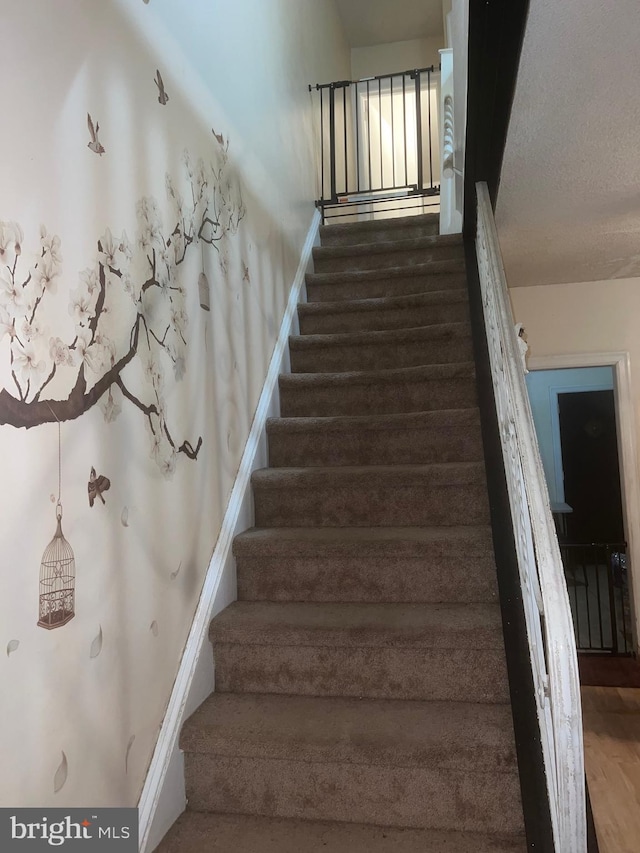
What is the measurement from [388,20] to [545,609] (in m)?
5.80

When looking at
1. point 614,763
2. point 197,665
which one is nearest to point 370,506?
point 197,665

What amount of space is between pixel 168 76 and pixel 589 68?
115cm

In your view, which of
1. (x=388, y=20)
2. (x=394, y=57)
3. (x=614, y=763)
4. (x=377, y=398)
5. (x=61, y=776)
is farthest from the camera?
(x=394, y=57)

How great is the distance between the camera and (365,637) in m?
1.57

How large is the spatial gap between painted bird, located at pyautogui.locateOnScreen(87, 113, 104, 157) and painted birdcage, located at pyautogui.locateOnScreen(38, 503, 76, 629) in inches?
28.8

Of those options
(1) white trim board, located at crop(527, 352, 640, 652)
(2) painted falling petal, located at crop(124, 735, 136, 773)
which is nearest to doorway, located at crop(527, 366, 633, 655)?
(1) white trim board, located at crop(527, 352, 640, 652)

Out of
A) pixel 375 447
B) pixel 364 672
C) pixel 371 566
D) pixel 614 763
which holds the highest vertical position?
pixel 375 447

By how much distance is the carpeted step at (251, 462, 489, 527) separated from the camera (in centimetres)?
200

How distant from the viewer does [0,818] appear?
913mm

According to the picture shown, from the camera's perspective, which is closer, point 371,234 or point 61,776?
point 61,776

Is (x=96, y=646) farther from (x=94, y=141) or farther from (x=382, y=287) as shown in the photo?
(x=382, y=287)

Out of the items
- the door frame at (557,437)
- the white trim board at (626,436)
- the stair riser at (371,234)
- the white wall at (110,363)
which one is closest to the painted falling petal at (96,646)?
the white wall at (110,363)

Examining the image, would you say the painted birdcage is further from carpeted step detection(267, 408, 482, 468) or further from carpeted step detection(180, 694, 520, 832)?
carpeted step detection(267, 408, 482, 468)

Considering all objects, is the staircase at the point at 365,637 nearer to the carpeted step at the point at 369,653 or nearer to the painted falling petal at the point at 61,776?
the carpeted step at the point at 369,653
